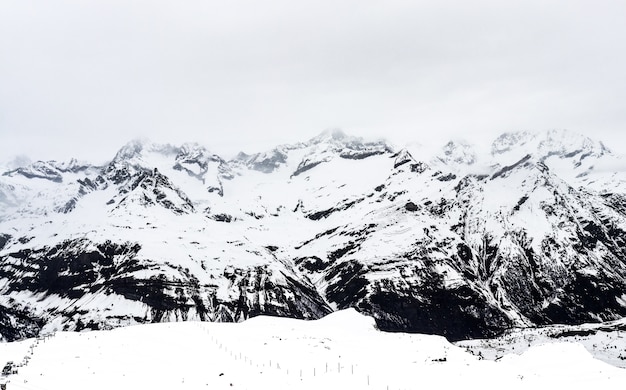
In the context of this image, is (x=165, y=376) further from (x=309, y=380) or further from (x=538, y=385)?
(x=538, y=385)

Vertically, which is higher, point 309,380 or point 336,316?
point 309,380

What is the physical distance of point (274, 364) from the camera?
63.6 metres

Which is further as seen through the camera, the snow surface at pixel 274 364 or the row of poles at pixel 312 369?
the row of poles at pixel 312 369

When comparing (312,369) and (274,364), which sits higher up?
(312,369)

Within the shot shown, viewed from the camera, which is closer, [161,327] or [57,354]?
[57,354]

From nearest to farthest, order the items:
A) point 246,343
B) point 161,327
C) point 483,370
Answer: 1. point 483,370
2. point 246,343
3. point 161,327

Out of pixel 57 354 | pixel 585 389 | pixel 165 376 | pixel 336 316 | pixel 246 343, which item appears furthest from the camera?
pixel 336 316

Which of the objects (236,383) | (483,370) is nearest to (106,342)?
(236,383)

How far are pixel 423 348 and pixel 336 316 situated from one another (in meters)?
52.2

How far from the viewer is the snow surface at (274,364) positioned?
177ft

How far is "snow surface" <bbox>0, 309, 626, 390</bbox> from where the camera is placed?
53906 mm

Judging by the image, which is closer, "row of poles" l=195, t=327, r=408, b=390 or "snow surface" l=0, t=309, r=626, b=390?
"snow surface" l=0, t=309, r=626, b=390

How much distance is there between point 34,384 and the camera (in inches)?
2009

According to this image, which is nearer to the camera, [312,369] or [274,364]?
[312,369]
